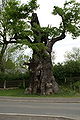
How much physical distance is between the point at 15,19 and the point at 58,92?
9.04 m

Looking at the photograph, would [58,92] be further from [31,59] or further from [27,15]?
[27,15]

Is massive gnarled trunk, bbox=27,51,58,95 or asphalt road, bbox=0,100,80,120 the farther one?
massive gnarled trunk, bbox=27,51,58,95

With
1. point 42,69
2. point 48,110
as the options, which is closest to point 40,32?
point 42,69

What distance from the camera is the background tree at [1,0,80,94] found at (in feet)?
82.5

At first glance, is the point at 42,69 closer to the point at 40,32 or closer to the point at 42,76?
the point at 42,76

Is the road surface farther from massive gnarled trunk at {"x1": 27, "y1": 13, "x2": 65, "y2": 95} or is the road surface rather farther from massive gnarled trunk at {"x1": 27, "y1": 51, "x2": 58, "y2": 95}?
massive gnarled trunk at {"x1": 27, "y1": 13, "x2": 65, "y2": 95}

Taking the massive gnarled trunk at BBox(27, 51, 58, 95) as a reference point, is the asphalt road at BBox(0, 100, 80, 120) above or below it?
below

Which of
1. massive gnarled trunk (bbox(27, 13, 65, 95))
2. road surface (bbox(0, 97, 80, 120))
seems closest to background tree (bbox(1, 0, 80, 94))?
massive gnarled trunk (bbox(27, 13, 65, 95))

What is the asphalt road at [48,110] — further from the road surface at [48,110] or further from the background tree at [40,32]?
the background tree at [40,32]

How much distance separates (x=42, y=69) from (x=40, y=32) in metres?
4.12

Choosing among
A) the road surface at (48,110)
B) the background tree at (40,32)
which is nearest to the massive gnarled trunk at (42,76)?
the background tree at (40,32)

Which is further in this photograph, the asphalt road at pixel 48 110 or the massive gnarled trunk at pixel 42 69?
the massive gnarled trunk at pixel 42 69

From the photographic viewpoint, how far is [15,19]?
25.6 meters

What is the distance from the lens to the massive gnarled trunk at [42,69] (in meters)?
25.4
